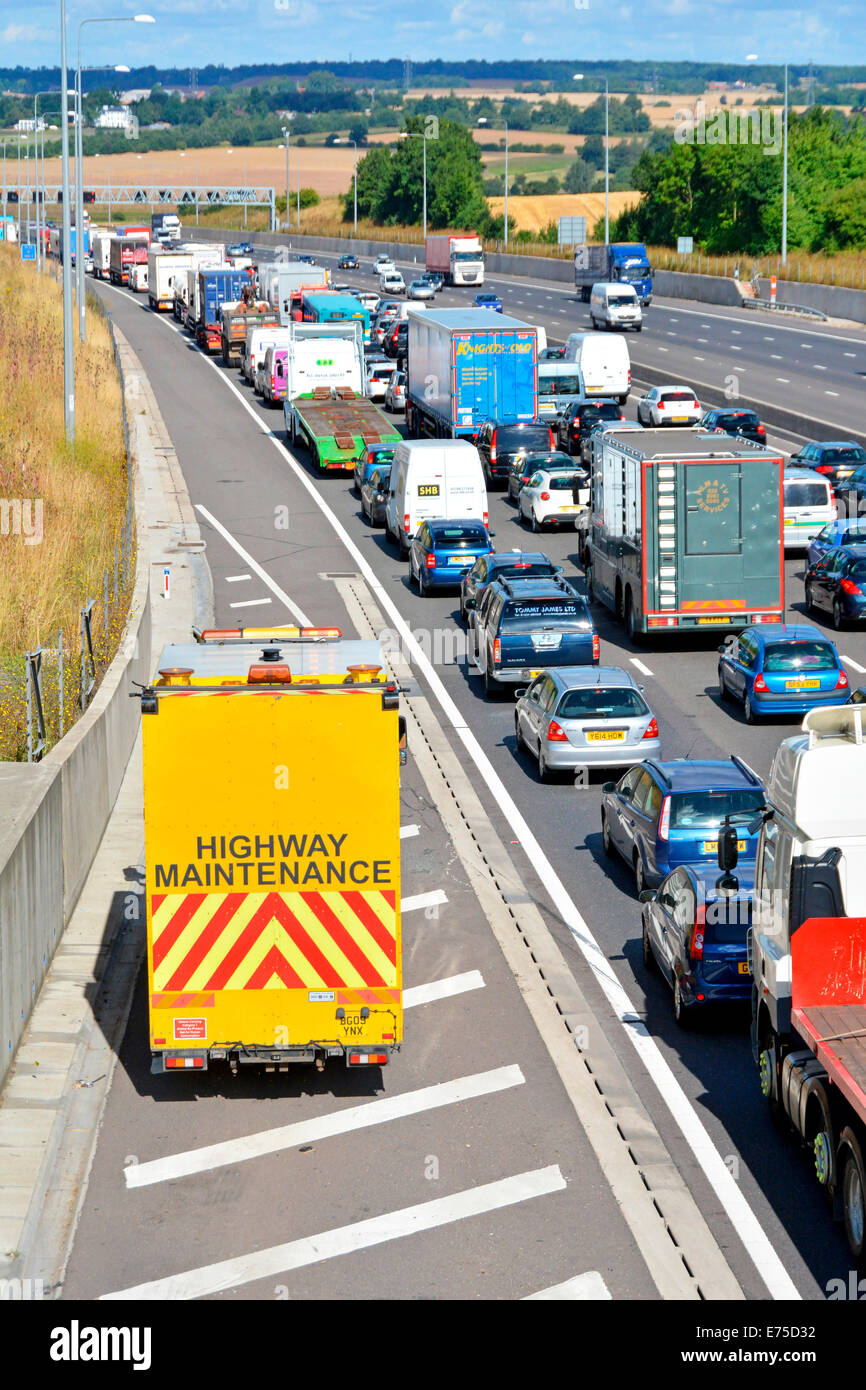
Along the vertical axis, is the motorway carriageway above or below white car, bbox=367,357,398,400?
below

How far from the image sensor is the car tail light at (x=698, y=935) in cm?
1625

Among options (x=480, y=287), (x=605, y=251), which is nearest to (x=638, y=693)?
(x=605, y=251)

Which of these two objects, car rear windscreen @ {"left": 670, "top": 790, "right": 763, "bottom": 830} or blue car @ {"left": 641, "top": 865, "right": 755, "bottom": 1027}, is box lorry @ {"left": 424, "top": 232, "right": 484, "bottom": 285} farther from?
blue car @ {"left": 641, "top": 865, "right": 755, "bottom": 1027}

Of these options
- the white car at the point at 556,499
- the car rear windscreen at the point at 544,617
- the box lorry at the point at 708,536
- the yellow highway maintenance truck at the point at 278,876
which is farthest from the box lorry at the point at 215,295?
the yellow highway maintenance truck at the point at 278,876

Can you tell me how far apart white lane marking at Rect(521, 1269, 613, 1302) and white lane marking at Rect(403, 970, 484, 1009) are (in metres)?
5.47

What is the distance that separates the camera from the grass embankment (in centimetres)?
2375

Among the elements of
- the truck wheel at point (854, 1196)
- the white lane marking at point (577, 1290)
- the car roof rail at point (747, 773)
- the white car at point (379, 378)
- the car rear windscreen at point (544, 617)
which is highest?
the white car at point (379, 378)

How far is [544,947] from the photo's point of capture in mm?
18891

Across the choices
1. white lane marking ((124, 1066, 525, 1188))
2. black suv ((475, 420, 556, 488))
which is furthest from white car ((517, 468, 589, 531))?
white lane marking ((124, 1066, 525, 1188))

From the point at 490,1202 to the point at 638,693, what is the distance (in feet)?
43.1

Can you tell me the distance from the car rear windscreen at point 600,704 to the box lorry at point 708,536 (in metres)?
7.85

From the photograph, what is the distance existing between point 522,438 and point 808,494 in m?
11.7

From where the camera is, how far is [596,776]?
85.5 ft

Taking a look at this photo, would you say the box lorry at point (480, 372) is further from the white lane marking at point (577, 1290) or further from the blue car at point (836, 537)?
the white lane marking at point (577, 1290)
